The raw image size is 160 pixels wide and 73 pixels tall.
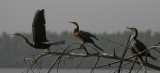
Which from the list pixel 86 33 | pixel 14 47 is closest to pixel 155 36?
pixel 14 47

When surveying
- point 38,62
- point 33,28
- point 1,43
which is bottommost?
point 1,43

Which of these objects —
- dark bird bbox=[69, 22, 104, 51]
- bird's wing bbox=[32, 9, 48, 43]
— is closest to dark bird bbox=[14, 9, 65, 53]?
bird's wing bbox=[32, 9, 48, 43]

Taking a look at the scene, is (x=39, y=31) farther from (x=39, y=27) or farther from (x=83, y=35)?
(x=83, y=35)

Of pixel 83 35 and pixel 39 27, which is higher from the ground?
pixel 39 27

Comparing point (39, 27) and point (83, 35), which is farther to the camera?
point (83, 35)

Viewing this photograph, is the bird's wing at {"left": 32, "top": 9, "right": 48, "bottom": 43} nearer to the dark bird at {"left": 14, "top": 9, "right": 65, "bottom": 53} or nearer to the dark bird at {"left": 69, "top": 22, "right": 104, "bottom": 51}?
the dark bird at {"left": 14, "top": 9, "right": 65, "bottom": 53}

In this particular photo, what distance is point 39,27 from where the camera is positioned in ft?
22.6

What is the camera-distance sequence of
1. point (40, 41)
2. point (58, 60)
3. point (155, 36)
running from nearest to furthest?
point (58, 60) < point (40, 41) < point (155, 36)

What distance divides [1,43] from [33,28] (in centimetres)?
11420

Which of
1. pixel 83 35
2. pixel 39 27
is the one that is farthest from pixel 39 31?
pixel 83 35

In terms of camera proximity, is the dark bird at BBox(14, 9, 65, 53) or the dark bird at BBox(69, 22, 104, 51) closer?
the dark bird at BBox(14, 9, 65, 53)

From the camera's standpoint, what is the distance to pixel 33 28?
6922 millimetres

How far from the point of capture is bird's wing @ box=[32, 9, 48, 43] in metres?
6.88

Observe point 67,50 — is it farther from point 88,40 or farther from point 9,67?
point 9,67
